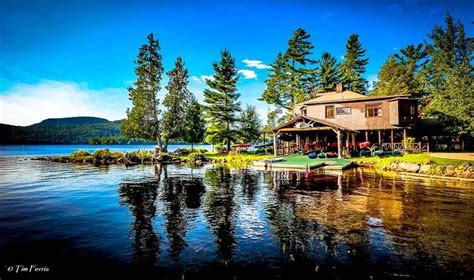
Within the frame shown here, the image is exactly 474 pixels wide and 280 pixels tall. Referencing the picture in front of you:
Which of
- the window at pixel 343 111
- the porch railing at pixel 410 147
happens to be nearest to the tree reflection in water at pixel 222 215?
the porch railing at pixel 410 147

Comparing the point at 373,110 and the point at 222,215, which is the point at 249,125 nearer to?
the point at 373,110

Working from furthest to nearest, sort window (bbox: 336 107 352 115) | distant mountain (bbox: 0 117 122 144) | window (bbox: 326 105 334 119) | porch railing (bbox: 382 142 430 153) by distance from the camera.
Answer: distant mountain (bbox: 0 117 122 144) → window (bbox: 326 105 334 119) → window (bbox: 336 107 352 115) → porch railing (bbox: 382 142 430 153)

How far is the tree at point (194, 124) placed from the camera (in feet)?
166

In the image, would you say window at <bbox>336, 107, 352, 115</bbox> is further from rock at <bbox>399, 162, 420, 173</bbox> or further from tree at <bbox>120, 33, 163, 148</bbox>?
tree at <bbox>120, 33, 163, 148</bbox>

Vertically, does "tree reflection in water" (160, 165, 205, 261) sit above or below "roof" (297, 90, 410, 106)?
below

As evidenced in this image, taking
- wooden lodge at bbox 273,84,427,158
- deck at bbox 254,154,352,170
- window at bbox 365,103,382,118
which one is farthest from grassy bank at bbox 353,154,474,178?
window at bbox 365,103,382,118

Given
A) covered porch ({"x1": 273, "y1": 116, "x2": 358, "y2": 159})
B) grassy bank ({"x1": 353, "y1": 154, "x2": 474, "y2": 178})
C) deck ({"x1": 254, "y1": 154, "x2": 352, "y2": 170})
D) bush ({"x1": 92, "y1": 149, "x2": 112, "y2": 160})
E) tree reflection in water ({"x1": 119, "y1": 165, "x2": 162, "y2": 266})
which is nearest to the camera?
tree reflection in water ({"x1": 119, "y1": 165, "x2": 162, "y2": 266})

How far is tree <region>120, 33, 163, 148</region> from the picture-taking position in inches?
1809

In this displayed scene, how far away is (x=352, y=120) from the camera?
125ft

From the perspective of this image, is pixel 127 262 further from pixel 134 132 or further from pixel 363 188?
pixel 134 132

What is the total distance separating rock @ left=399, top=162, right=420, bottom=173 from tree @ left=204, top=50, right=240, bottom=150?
28316 mm

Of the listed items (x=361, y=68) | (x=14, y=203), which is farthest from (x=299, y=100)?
(x=14, y=203)

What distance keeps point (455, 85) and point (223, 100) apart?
32668mm

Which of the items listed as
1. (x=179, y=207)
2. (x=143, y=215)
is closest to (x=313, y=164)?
(x=179, y=207)
